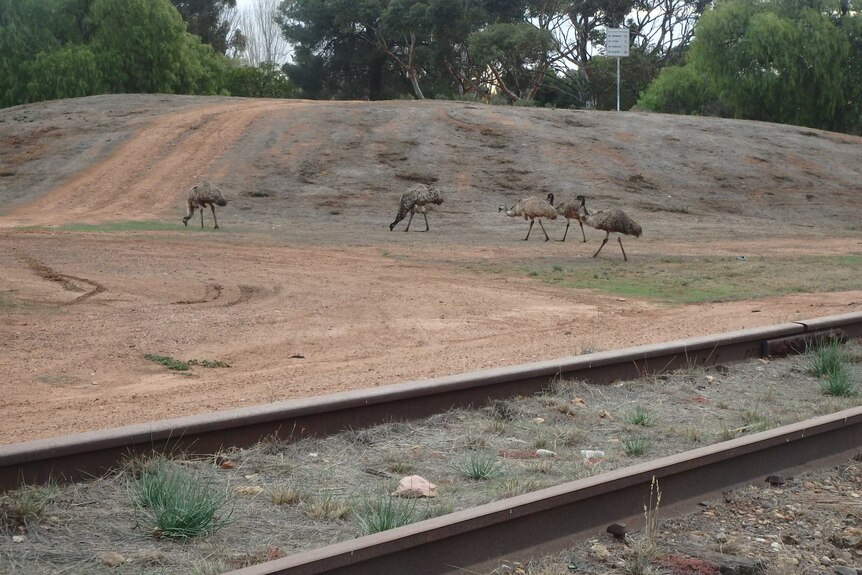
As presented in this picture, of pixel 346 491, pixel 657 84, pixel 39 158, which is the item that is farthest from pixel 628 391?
pixel 657 84

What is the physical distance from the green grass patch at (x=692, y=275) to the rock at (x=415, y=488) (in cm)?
987

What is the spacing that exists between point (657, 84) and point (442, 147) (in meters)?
28.7

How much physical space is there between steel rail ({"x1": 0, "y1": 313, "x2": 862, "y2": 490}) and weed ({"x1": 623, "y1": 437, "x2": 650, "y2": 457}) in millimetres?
1276

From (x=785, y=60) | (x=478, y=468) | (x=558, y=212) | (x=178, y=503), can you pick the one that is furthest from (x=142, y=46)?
(x=178, y=503)

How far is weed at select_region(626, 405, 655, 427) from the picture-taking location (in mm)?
7527

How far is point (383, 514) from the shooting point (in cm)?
502

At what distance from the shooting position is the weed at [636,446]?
675cm

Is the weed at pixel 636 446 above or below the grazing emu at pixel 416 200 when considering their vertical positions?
below

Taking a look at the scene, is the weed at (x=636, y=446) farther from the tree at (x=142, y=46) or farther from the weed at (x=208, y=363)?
the tree at (x=142, y=46)

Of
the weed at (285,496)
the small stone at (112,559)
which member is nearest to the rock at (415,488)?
the weed at (285,496)

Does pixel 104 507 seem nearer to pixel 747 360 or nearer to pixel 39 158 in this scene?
pixel 747 360

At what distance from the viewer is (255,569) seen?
409 centimetres

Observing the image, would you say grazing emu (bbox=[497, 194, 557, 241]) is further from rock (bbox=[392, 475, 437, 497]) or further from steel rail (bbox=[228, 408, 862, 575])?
rock (bbox=[392, 475, 437, 497])

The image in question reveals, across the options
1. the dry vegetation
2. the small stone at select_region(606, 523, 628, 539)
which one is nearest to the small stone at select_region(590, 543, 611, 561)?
the dry vegetation
